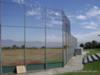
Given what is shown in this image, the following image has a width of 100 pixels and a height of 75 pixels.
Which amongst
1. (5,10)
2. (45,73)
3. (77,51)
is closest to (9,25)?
(5,10)

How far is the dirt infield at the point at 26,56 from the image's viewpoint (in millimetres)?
20234

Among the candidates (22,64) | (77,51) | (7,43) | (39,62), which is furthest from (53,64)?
(77,51)

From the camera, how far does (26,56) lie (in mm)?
20984

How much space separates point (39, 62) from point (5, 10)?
192 inches

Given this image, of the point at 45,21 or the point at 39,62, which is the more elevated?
the point at 45,21

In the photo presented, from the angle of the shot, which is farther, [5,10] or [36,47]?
[36,47]

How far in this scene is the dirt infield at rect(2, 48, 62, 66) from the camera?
66.4 ft

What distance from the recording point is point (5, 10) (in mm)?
19641

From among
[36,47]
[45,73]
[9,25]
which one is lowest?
Answer: [45,73]

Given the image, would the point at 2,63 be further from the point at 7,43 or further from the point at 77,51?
the point at 77,51

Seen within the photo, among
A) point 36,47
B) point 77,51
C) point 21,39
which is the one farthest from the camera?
point 77,51

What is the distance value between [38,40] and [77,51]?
27336 mm

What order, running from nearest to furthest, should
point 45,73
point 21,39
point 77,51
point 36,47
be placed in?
1. point 45,73
2. point 21,39
3. point 36,47
4. point 77,51

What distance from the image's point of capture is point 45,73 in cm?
1914
